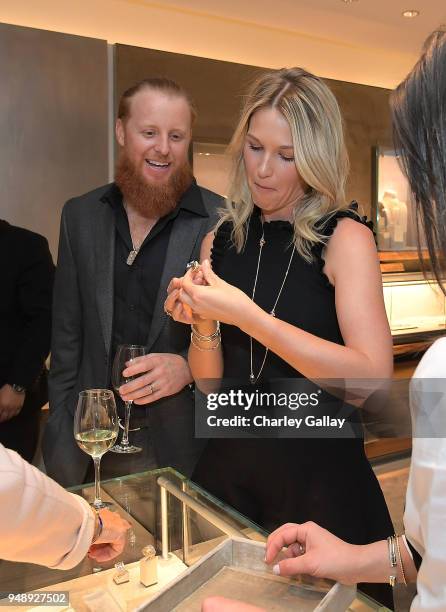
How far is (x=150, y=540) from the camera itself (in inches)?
53.8

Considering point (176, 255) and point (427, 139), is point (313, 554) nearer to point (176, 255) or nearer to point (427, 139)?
point (427, 139)

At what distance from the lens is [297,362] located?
172cm

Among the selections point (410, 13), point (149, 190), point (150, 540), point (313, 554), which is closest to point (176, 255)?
point (149, 190)

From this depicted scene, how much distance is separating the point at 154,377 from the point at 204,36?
300cm

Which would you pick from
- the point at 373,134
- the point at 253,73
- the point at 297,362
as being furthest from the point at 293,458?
the point at 373,134

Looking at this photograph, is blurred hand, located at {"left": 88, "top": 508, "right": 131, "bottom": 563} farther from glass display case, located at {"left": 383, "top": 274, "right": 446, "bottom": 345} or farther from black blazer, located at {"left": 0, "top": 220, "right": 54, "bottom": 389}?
glass display case, located at {"left": 383, "top": 274, "right": 446, "bottom": 345}

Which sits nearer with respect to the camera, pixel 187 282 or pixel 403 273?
pixel 187 282

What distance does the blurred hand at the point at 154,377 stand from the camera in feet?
5.98

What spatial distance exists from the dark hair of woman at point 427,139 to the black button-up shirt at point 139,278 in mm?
1471

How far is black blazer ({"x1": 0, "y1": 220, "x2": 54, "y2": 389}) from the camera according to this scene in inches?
127

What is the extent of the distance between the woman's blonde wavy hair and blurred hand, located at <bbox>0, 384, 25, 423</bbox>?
1950 mm

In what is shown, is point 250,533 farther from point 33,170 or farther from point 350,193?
point 350,193

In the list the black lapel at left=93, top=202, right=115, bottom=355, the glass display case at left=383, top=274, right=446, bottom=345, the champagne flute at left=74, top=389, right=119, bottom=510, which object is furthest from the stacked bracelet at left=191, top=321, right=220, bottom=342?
the glass display case at left=383, top=274, right=446, bottom=345

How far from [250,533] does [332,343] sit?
634 mm
